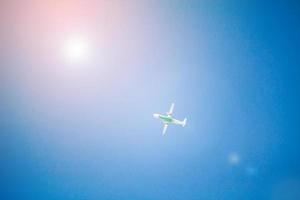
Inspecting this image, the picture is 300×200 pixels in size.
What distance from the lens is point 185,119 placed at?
1644 inches

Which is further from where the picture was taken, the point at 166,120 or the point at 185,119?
the point at 166,120

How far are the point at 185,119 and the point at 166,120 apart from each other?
531 cm

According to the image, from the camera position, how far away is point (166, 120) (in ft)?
153
